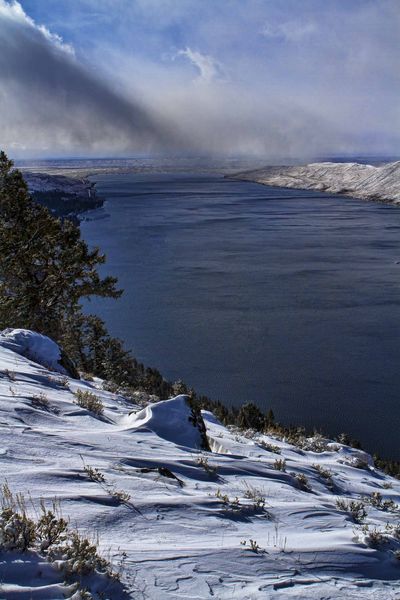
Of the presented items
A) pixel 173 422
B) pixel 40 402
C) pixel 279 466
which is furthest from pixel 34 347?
pixel 279 466

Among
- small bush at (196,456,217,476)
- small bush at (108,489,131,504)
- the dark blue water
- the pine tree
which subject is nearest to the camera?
small bush at (108,489,131,504)

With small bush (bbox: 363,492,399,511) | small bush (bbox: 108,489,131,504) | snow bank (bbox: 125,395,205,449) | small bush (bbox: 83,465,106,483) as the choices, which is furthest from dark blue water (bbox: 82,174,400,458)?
small bush (bbox: 108,489,131,504)

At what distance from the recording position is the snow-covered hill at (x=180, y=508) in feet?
12.2

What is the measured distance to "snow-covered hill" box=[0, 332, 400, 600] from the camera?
3.72 m

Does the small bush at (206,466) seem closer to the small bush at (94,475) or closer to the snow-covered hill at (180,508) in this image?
the snow-covered hill at (180,508)

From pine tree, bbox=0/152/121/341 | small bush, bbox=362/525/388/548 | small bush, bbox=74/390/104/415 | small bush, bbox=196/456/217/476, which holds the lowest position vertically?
small bush, bbox=362/525/388/548

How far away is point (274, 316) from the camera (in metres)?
44.1

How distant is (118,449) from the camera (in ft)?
19.5

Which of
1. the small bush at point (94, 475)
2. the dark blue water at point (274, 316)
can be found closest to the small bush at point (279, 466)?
the small bush at point (94, 475)

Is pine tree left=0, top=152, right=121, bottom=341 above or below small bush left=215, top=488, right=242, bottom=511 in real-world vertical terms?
above

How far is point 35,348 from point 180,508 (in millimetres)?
6548

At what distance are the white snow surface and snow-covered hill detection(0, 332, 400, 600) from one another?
191 centimetres

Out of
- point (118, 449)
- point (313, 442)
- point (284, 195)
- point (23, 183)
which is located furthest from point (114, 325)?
point (284, 195)

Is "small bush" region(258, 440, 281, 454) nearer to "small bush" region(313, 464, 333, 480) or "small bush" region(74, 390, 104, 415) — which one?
"small bush" region(313, 464, 333, 480)
